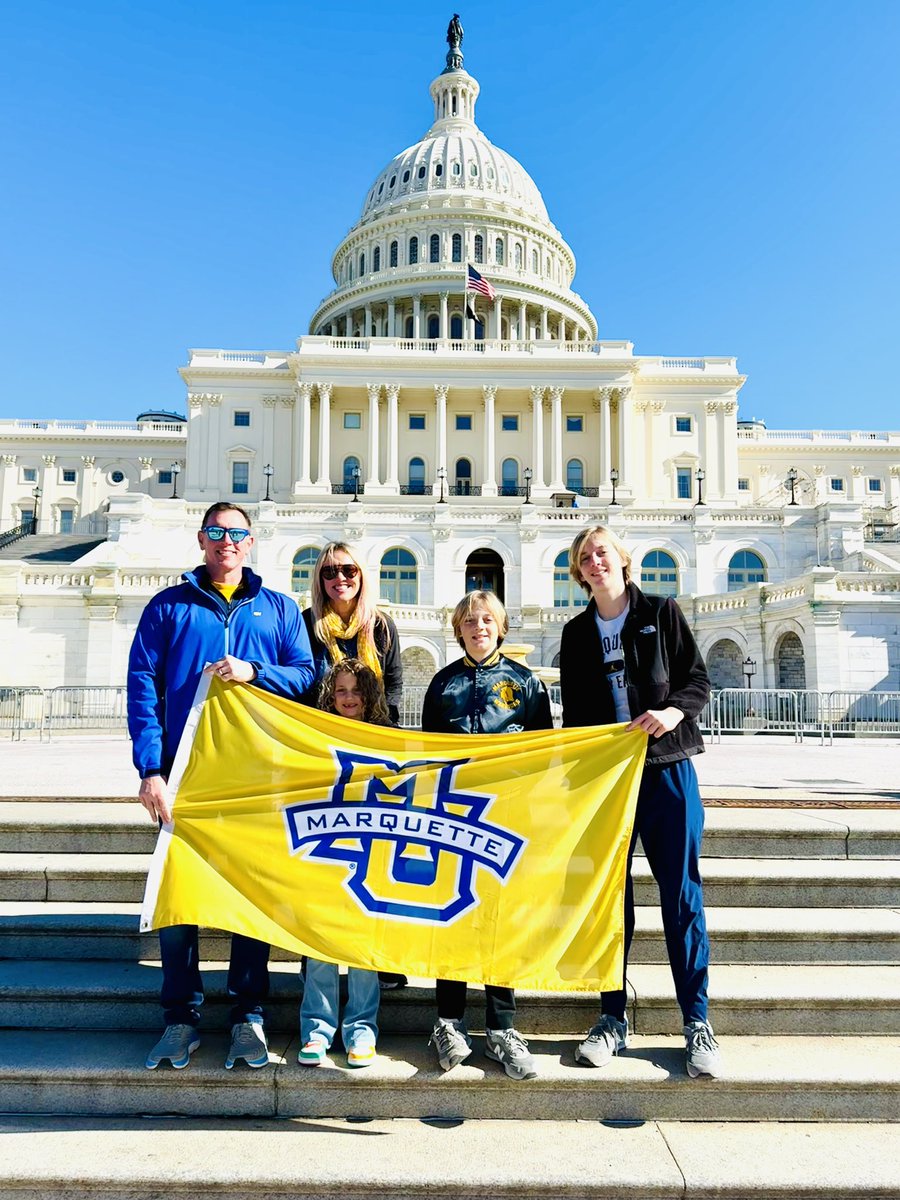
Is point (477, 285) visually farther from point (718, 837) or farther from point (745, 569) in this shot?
point (718, 837)

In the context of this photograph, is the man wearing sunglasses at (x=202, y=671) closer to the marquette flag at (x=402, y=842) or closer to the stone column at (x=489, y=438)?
the marquette flag at (x=402, y=842)

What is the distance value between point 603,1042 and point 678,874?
3.30 feet

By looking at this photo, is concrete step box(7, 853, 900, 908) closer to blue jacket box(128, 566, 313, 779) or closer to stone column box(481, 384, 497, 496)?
blue jacket box(128, 566, 313, 779)

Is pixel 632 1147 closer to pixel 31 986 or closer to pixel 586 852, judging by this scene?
pixel 586 852

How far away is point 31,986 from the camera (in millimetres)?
5176

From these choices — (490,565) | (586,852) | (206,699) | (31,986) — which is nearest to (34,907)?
(31,986)

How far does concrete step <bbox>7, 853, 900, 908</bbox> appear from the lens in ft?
20.3

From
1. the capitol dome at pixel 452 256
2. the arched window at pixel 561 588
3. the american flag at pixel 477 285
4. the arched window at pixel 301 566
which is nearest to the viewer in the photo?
the arched window at pixel 301 566

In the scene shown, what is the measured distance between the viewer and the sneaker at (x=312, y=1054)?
452 centimetres

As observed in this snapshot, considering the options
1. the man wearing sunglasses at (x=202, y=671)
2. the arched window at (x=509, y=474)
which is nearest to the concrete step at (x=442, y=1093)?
the man wearing sunglasses at (x=202, y=671)

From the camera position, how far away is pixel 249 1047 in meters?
4.54

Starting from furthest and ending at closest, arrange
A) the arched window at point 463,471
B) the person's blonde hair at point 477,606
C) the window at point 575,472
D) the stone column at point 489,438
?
1. the window at point 575,472
2. the arched window at point 463,471
3. the stone column at point 489,438
4. the person's blonde hair at point 477,606

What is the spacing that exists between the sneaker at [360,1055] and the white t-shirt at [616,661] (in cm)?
234

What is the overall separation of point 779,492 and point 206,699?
264 feet
